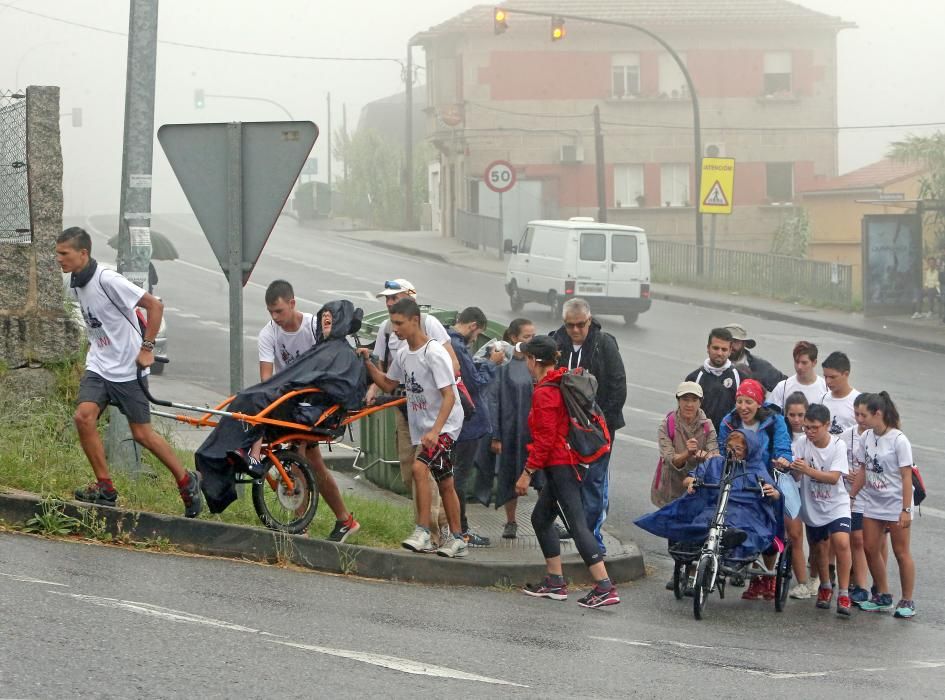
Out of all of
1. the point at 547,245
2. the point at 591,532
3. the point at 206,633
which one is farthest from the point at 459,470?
the point at 547,245

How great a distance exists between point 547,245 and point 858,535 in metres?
20.6

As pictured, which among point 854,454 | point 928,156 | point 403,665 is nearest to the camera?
point 403,665

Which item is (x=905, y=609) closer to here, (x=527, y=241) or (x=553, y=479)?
(x=553, y=479)

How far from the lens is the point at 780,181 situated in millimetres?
53531

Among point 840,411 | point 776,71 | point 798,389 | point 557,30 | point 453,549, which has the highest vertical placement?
point 776,71

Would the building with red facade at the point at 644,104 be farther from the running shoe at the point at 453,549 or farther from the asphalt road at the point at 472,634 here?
the running shoe at the point at 453,549

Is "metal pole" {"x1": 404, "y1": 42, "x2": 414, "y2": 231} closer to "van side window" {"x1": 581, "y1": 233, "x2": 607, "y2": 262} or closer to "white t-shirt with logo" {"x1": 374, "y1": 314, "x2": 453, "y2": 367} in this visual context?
"van side window" {"x1": 581, "y1": 233, "x2": 607, "y2": 262}

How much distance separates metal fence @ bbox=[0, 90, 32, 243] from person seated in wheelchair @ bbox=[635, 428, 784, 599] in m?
5.10

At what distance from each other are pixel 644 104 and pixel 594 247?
914 inches

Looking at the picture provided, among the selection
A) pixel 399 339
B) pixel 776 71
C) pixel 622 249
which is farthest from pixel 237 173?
pixel 776 71

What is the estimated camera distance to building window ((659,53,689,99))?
51.8 m

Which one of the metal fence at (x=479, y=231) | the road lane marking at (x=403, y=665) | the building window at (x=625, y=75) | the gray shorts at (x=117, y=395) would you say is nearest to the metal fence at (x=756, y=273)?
the metal fence at (x=479, y=231)

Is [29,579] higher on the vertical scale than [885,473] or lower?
lower

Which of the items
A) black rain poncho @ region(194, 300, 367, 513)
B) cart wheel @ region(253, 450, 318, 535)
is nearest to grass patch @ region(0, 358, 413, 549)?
cart wheel @ region(253, 450, 318, 535)
